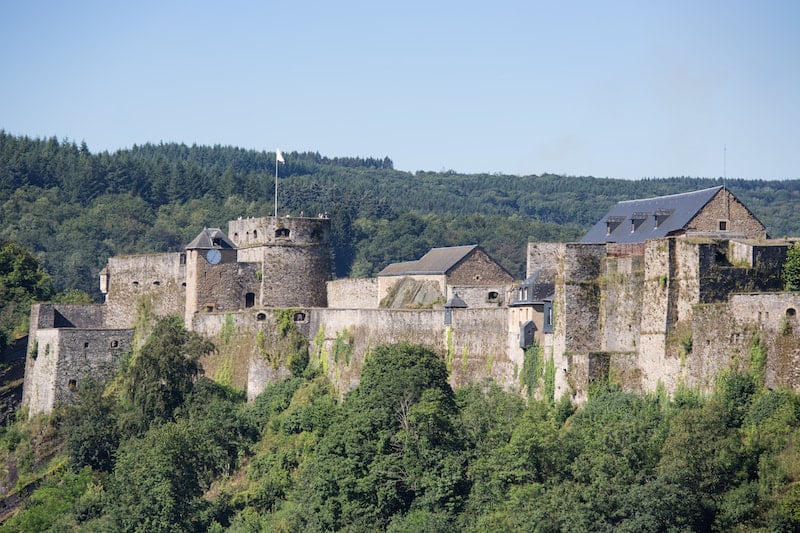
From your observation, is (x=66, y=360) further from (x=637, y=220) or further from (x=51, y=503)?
(x=637, y=220)

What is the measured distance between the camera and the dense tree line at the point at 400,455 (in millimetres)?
44281

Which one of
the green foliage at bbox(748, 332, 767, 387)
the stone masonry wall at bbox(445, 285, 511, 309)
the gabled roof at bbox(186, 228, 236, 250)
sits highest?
the gabled roof at bbox(186, 228, 236, 250)

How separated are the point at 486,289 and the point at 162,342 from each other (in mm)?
12842

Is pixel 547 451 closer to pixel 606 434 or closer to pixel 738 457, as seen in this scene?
pixel 606 434

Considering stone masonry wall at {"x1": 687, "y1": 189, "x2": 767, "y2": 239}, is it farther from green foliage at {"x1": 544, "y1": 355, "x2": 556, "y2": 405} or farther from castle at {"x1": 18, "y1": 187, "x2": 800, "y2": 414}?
green foliage at {"x1": 544, "y1": 355, "x2": 556, "y2": 405}

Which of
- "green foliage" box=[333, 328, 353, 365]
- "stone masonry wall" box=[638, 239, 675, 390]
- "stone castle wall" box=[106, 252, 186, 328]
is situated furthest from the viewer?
"stone castle wall" box=[106, 252, 186, 328]

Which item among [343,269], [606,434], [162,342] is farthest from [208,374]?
[343,269]

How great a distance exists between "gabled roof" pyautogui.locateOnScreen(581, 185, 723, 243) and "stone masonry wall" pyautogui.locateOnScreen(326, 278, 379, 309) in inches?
523

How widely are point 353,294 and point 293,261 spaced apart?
2.87 metres

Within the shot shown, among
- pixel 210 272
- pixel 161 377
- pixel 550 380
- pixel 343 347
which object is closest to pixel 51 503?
pixel 161 377

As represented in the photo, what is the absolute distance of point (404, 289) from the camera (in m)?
67.6

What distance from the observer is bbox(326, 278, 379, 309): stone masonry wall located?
68.1 meters

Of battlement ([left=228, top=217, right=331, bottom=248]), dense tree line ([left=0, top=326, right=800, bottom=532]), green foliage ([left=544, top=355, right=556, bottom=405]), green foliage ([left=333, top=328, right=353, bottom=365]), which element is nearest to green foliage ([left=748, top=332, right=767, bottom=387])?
dense tree line ([left=0, top=326, right=800, bottom=532])

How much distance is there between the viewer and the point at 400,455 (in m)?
53.1
